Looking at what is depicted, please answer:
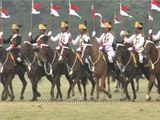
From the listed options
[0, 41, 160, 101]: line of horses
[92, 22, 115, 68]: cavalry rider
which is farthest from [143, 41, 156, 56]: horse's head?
[92, 22, 115, 68]: cavalry rider

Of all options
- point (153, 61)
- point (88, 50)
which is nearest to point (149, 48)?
point (153, 61)

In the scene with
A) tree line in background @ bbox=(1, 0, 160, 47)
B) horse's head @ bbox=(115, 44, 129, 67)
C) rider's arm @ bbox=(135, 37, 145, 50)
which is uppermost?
tree line in background @ bbox=(1, 0, 160, 47)

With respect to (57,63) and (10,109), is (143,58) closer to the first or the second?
(57,63)

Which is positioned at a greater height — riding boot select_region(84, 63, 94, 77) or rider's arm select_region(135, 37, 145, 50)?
rider's arm select_region(135, 37, 145, 50)

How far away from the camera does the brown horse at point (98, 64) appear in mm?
23234

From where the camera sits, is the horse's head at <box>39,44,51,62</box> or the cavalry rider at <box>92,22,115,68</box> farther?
the cavalry rider at <box>92,22,115,68</box>

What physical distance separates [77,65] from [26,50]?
2.01 metres

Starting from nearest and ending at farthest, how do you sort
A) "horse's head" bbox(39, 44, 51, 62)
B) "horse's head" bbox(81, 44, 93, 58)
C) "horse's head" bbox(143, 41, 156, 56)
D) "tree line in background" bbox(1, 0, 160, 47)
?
"horse's head" bbox(143, 41, 156, 56), "horse's head" bbox(81, 44, 93, 58), "horse's head" bbox(39, 44, 51, 62), "tree line in background" bbox(1, 0, 160, 47)

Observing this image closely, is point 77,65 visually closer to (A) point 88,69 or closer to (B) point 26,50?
(A) point 88,69

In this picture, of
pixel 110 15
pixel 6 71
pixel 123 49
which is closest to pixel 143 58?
pixel 123 49

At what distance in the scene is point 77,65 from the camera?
24250 millimetres

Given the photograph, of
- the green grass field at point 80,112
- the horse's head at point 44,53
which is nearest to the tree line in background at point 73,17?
the horse's head at point 44,53

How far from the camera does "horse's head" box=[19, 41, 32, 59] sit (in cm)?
2375

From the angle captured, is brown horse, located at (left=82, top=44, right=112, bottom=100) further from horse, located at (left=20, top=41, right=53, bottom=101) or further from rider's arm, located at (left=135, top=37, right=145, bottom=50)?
horse, located at (left=20, top=41, right=53, bottom=101)
